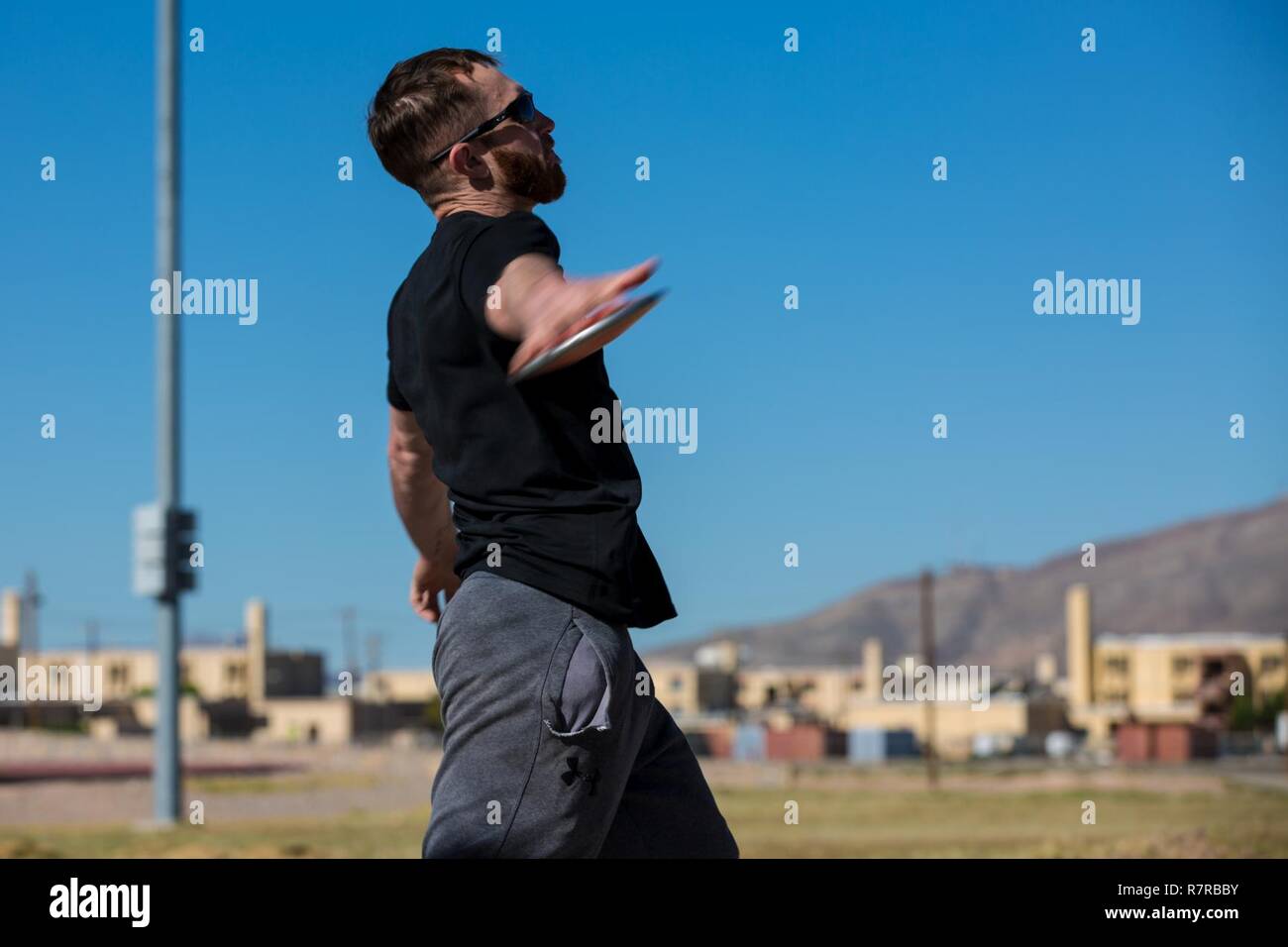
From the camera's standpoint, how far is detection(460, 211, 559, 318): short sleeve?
2.63 m

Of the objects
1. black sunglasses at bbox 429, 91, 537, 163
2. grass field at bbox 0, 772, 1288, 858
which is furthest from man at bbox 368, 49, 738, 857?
grass field at bbox 0, 772, 1288, 858

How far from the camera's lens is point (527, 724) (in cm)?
263

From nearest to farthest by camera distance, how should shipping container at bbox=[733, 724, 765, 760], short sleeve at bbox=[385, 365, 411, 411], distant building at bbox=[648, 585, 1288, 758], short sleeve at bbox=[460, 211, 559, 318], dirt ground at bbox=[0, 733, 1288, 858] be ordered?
short sleeve at bbox=[460, 211, 559, 318] → short sleeve at bbox=[385, 365, 411, 411] → dirt ground at bbox=[0, 733, 1288, 858] → shipping container at bbox=[733, 724, 765, 760] → distant building at bbox=[648, 585, 1288, 758]

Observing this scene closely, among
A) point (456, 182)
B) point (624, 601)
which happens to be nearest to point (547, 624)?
point (624, 601)

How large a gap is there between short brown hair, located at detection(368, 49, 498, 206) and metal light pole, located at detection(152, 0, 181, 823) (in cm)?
1966

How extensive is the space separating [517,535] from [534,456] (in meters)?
0.12

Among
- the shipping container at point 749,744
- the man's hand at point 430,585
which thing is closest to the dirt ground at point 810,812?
the man's hand at point 430,585

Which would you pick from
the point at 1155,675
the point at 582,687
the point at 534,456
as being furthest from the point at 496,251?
the point at 1155,675

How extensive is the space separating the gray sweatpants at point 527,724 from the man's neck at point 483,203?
23.5 inches

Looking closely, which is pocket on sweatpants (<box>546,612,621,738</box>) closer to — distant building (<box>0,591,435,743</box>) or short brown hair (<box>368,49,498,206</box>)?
short brown hair (<box>368,49,498,206</box>)

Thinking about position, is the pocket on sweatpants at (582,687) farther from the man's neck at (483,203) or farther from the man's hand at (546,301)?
the man's neck at (483,203)

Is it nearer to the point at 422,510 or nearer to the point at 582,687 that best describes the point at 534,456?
the point at 582,687
